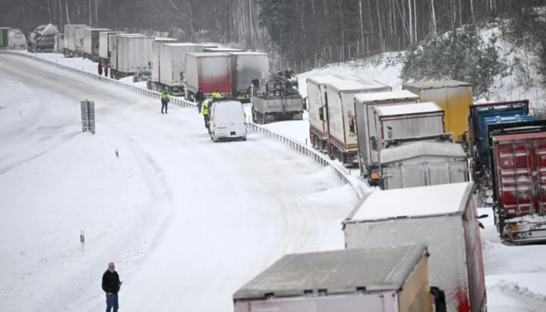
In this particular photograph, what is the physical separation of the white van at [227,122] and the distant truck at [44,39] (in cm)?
6691

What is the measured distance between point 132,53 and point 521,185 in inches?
2279

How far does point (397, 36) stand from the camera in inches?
2980

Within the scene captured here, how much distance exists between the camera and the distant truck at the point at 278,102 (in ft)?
162

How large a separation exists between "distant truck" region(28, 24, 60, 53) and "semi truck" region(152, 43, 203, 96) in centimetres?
4318

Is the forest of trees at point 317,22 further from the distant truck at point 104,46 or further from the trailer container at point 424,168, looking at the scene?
the trailer container at point 424,168

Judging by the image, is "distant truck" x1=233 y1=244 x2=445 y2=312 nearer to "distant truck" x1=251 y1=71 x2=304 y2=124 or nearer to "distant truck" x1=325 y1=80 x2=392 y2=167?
"distant truck" x1=325 y1=80 x2=392 y2=167

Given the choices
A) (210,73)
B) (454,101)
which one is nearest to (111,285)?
(454,101)

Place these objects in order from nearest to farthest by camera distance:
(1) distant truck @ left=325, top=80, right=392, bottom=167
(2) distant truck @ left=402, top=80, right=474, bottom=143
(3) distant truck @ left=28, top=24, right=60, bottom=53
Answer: (2) distant truck @ left=402, top=80, right=474, bottom=143 < (1) distant truck @ left=325, top=80, right=392, bottom=167 < (3) distant truck @ left=28, top=24, right=60, bottom=53

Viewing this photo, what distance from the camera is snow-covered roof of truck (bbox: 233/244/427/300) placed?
32.7ft

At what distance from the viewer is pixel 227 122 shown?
147 feet

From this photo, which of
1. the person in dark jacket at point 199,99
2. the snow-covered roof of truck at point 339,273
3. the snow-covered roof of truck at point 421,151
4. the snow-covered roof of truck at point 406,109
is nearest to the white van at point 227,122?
the person in dark jacket at point 199,99

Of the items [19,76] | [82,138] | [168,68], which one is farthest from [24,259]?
[19,76]

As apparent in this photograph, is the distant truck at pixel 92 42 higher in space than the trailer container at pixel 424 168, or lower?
higher

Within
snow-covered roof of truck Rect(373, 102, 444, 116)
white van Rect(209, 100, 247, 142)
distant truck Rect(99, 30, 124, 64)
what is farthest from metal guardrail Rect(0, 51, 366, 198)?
distant truck Rect(99, 30, 124, 64)
